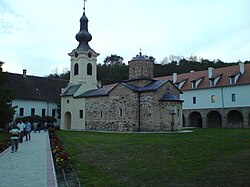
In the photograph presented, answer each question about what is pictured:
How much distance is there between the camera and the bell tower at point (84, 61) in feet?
128

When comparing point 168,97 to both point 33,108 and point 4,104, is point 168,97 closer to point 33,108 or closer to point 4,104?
point 4,104

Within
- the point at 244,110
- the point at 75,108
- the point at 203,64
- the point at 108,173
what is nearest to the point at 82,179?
the point at 108,173

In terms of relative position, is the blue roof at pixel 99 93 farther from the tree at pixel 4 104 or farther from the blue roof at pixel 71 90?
the tree at pixel 4 104

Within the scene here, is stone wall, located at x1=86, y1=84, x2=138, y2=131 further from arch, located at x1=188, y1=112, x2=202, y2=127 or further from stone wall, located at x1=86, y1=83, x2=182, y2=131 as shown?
arch, located at x1=188, y1=112, x2=202, y2=127

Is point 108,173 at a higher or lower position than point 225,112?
lower

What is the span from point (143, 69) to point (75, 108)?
1108 cm

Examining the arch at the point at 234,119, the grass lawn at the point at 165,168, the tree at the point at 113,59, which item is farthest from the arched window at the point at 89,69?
the tree at the point at 113,59

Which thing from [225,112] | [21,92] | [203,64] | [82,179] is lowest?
[82,179]

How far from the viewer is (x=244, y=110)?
123ft

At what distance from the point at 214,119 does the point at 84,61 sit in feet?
71.2

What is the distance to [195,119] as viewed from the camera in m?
45.5

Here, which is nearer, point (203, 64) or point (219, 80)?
point (219, 80)

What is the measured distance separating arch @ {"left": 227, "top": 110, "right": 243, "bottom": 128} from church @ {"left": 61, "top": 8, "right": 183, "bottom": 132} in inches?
485

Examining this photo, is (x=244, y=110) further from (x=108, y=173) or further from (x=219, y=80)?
(x=108, y=173)
